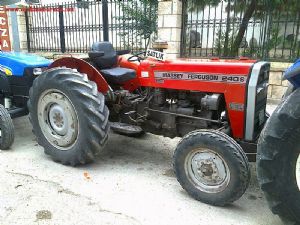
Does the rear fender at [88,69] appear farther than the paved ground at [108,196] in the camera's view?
Yes

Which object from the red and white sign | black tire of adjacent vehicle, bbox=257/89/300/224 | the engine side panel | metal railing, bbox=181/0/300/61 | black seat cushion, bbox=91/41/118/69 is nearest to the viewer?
black tire of adjacent vehicle, bbox=257/89/300/224

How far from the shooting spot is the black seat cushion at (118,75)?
12.6ft

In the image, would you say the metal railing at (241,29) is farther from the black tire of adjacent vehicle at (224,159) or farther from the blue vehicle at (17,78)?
the black tire of adjacent vehicle at (224,159)

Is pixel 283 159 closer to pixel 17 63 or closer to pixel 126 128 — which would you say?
pixel 126 128

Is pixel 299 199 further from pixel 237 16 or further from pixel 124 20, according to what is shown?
pixel 124 20

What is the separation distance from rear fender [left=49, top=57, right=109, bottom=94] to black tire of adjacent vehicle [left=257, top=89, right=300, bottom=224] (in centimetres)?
214

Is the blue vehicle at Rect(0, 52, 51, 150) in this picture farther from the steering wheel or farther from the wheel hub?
the steering wheel

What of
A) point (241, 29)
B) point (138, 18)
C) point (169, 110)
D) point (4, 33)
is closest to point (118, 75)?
point (169, 110)

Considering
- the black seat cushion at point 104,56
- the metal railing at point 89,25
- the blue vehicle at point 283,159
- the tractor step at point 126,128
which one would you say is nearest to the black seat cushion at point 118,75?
the black seat cushion at point 104,56

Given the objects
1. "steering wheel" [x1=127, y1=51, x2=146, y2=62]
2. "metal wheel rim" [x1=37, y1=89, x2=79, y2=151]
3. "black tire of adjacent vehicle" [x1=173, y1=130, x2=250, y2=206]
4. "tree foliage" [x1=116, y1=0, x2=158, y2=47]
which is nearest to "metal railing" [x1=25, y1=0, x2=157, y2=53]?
"tree foliage" [x1=116, y1=0, x2=158, y2=47]

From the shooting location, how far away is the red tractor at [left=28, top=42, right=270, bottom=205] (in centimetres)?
293

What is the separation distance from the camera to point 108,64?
414cm

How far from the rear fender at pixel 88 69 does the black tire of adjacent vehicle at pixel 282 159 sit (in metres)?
2.14

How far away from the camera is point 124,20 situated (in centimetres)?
908
